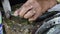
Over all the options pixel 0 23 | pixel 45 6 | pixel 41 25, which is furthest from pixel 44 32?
pixel 0 23

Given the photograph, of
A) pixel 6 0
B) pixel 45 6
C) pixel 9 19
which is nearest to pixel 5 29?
pixel 9 19

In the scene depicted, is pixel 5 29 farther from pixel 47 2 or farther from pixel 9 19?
pixel 47 2

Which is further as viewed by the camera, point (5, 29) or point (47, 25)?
point (5, 29)

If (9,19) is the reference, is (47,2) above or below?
above

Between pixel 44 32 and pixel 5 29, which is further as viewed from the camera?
pixel 5 29

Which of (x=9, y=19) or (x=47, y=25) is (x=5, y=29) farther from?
(x=47, y=25)

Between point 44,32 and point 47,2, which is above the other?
point 47,2
